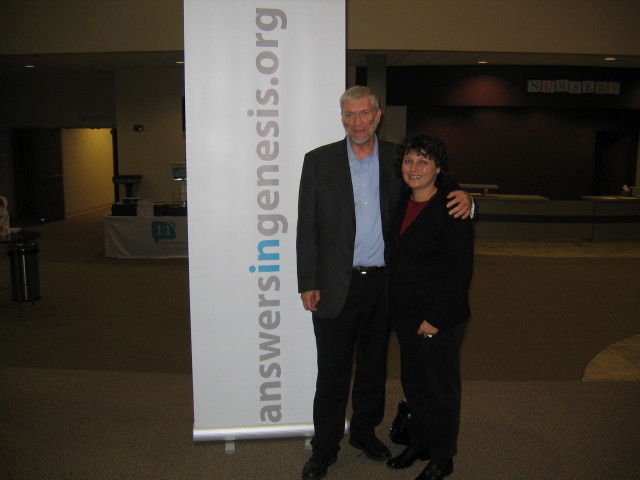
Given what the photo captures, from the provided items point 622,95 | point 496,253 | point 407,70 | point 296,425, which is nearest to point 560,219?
point 496,253

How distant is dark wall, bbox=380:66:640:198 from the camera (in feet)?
34.4

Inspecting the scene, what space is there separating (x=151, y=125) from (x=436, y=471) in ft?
32.6

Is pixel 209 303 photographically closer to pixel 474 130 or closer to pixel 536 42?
pixel 536 42

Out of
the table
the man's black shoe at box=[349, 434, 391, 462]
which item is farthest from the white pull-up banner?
the table

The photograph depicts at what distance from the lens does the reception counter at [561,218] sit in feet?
31.5

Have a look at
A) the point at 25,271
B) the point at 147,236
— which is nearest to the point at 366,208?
the point at 25,271

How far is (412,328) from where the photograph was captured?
235cm

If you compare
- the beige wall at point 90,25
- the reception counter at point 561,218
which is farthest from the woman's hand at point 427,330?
the reception counter at point 561,218

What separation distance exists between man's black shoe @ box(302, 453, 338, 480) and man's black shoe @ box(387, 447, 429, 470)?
Result: 0.28m

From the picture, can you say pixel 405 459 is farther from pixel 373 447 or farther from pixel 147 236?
pixel 147 236

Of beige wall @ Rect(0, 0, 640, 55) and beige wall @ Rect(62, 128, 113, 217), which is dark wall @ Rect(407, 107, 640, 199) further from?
beige wall @ Rect(62, 128, 113, 217)

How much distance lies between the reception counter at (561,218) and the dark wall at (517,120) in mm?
1673

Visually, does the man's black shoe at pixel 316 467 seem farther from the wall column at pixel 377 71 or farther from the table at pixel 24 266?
the wall column at pixel 377 71

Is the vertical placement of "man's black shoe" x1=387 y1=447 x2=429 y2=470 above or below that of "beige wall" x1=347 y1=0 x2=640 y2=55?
below
